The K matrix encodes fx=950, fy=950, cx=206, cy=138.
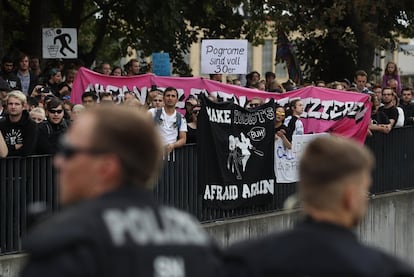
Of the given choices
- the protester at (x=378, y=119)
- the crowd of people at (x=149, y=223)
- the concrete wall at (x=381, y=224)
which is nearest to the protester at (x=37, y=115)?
the concrete wall at (x=381, y=224)

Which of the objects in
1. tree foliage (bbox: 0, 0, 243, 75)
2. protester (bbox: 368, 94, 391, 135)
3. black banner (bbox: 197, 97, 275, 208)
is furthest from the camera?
tree foliage (bbox: 0, 0, 243, 75)

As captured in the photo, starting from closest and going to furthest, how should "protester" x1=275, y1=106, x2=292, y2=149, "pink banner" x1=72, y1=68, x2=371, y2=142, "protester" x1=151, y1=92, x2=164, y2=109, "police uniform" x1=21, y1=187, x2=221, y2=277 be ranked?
"police uniform" x1=21, y1=187, x2=221, y2=277
"protester" x1=151, y1=92, x2=164, y2=109
"protester" x1=275, y1=106, x2=292, y2=149
"pink banner" x1=72, y1=68, x2=371, y2=142

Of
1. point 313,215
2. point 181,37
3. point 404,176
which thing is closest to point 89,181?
point 313,215

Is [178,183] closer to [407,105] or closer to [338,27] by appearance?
[407,105]

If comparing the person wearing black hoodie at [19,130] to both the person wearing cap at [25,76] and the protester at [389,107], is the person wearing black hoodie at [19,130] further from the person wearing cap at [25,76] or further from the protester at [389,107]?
the protester at [389,107]

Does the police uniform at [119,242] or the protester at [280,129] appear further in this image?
the protester at [280,129]

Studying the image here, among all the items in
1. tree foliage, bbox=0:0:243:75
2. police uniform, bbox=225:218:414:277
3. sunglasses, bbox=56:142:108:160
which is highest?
tree foliage, bbox=0:0:243:75

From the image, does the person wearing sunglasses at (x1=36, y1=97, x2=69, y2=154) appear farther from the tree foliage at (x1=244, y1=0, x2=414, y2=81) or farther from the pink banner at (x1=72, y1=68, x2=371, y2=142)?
the tree foliage at (x1=244, y1=0, x2=414, y2=81)

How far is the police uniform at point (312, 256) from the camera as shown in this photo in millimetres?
2914

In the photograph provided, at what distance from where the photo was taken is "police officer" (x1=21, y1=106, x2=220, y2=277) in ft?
8.80

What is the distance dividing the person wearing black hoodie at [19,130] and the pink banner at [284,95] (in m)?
3.97

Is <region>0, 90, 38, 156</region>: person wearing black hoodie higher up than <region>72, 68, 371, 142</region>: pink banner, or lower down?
lower down

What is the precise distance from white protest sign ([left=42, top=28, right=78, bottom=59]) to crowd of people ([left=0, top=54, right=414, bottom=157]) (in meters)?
0.38

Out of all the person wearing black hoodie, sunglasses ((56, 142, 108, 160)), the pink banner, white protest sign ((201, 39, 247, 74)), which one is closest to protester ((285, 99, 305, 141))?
the pink banner
